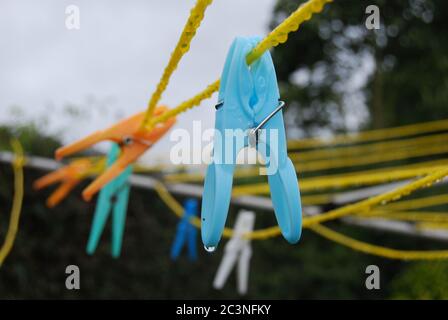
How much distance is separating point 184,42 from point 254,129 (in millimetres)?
154

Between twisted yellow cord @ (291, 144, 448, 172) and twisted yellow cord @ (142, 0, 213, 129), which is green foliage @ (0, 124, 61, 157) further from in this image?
twisted yellow cord @ (142, 0, 213, 129)

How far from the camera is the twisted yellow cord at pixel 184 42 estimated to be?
0.66m

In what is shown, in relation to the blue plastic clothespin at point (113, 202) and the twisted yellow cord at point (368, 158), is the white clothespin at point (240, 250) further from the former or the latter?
the twisted yellow cord at point (368, 158)

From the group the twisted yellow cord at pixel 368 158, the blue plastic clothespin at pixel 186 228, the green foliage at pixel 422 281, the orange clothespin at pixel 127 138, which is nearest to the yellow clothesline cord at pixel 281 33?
the orange clothespin at pixel 127 138

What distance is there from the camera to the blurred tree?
3.95 metres

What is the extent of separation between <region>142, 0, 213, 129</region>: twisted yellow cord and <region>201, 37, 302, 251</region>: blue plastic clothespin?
0.18ft

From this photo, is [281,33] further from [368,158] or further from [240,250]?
[368,158]

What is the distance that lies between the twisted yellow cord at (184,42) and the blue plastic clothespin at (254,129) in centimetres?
5

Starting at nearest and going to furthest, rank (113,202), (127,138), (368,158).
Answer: (127,138)
(113,202)
(368,158)

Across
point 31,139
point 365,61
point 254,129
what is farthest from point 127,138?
point 365,61

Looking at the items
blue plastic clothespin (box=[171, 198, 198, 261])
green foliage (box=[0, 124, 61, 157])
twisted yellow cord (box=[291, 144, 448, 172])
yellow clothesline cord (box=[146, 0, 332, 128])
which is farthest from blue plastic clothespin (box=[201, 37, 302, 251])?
twisted yellow cord (box=[291, 144, 448, 172])

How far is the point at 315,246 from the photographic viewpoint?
3.34m

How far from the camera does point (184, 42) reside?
738 mm

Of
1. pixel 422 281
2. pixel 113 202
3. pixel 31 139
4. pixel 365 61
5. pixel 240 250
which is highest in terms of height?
pixel 365 61
